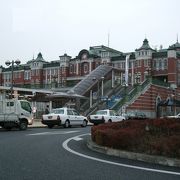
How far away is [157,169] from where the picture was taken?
9.54m

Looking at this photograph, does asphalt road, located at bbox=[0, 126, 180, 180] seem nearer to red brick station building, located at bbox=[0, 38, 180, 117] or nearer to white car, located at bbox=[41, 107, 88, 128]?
white car, located at bbox=[41, 107, 88, 128]

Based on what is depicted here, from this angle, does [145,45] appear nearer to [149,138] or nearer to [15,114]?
[15,114]

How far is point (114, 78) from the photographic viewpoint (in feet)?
244

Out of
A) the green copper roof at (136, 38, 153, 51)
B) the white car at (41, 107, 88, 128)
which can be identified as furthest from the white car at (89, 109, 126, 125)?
the green copper roof at (136, 38, 153, 51)

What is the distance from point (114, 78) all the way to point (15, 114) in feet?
158

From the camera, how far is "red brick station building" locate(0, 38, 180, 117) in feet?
186

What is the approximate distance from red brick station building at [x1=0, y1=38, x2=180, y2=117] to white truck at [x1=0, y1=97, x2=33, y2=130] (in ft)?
47.2

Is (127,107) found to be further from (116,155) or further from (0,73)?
(0,73)

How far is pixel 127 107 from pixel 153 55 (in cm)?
3799

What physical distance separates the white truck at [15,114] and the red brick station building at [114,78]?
14.4 m

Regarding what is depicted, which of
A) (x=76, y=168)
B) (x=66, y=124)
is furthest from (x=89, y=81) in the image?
(x=76, y=168)

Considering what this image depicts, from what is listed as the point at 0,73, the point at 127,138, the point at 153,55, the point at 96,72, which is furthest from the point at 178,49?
the point at 127,138

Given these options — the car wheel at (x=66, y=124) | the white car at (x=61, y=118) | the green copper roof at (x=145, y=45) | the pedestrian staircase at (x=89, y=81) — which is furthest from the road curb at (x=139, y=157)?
the green copper roof at (x=145, y=45)

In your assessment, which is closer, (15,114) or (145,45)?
(15,114)
